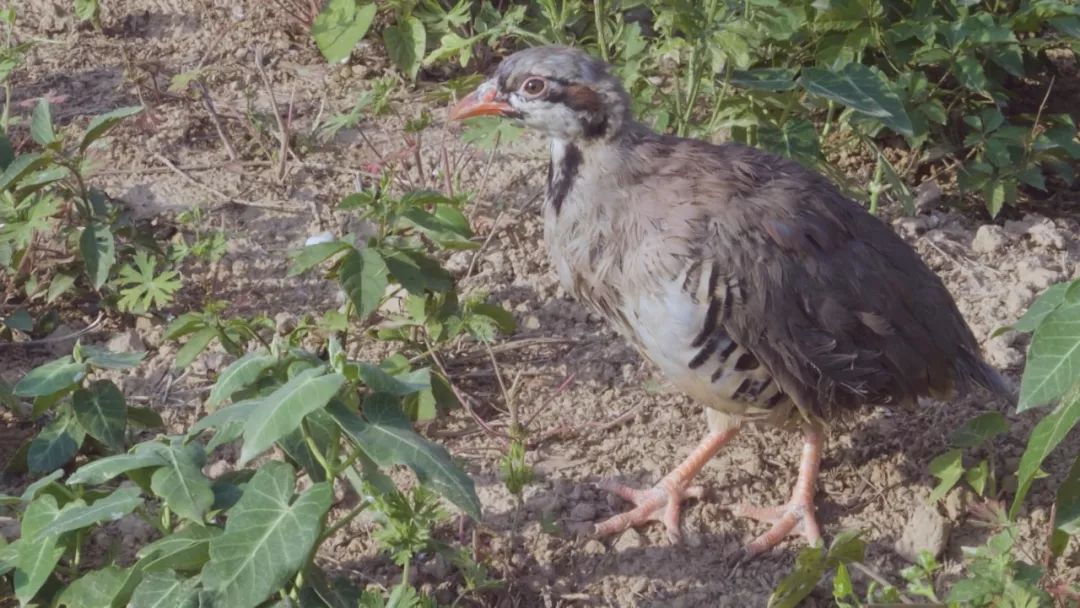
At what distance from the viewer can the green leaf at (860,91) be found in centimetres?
553

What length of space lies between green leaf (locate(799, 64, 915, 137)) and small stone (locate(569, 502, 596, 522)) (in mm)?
1883

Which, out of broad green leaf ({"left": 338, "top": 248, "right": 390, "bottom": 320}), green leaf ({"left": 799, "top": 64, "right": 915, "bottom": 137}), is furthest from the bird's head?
green leaf ({"left": 799, "top": 64, "right": 915, "bottom": 137})

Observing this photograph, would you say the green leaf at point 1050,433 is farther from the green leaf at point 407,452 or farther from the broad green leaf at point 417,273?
the broad green leaf at point 417,273

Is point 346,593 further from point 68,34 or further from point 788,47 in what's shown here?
point 68,34

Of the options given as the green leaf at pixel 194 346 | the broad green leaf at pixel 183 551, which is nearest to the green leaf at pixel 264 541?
the broad green leaf at pixel 183 551

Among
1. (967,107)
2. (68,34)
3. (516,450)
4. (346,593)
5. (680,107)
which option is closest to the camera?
(346,593)

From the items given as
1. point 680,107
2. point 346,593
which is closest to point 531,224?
point 680,107

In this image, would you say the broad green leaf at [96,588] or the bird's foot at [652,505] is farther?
the bird's foot at [652,505]

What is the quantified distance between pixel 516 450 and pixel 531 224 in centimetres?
199

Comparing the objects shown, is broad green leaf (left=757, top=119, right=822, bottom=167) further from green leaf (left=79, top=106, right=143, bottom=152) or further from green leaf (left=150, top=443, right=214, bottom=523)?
green leaf (left=150, top=443, right=214, bottom=523)

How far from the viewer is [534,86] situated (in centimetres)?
496

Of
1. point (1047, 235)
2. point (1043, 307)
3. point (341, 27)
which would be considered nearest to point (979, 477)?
point (1043, 307)

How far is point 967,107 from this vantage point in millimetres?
6633

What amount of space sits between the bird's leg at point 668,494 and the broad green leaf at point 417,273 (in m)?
0.95
